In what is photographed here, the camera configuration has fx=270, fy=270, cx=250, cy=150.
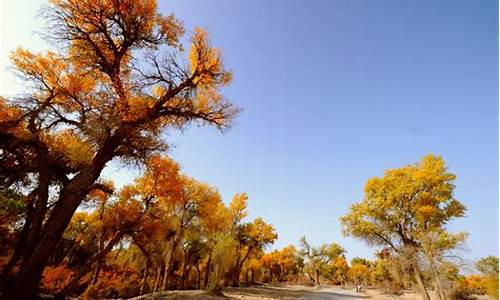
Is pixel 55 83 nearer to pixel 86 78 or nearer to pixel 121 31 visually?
pixel 86 78

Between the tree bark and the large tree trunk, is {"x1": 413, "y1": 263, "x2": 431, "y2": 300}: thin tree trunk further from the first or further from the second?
the large tree trunk

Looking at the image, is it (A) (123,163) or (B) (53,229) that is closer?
(B) (53,229)

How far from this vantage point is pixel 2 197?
13.0 meters

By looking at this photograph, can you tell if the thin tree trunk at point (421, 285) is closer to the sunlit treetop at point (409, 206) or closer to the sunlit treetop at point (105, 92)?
the sunlit treetop at point (409, 206)

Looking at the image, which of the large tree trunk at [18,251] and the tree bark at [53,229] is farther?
the large tree trunk at [18,251]

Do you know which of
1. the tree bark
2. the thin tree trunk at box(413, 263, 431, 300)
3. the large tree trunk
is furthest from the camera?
the thin tree trunk at box(413, 263, 431, 300)

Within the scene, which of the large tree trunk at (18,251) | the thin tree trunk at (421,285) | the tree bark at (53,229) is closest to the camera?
the tree bark at (53,229)

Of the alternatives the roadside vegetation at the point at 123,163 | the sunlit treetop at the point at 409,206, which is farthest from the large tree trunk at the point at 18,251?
the sunlit treetop at the point at 409,206

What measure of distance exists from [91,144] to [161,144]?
7.66 feet

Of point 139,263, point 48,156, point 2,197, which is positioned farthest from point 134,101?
point 139,263

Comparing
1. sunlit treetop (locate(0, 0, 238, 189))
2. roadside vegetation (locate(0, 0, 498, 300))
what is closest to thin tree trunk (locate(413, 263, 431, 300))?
roadside vegetation (locate(0, 0, 498, 300))

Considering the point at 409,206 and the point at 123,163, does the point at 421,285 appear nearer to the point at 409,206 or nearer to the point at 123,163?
the point at 409,206

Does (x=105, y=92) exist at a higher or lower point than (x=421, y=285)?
higher

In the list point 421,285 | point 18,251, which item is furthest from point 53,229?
point 421,285
